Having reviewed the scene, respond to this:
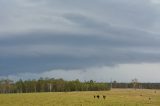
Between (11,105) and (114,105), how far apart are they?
57.1ft

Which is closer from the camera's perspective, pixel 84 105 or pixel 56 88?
pixel 84 105

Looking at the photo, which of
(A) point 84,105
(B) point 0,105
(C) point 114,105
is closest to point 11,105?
(B) point 0,105

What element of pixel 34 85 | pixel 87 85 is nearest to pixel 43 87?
pixel 34 85

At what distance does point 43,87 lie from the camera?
19600 cm

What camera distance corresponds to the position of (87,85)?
648 feet

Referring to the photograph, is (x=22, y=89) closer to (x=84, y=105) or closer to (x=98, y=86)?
(x=98, y=86)

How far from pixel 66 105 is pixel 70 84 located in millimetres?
130027

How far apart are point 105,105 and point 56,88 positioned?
129004 mm

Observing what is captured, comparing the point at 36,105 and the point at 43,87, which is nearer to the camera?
the point at 36,105

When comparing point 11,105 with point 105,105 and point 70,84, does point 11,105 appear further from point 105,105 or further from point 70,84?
point 70,84

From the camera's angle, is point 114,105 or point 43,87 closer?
point 114,105

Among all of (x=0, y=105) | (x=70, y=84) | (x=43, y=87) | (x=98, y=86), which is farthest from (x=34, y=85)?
(x=0, y=105)

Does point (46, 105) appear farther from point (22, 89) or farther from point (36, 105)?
point (22, 89)

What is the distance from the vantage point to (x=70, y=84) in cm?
19500
